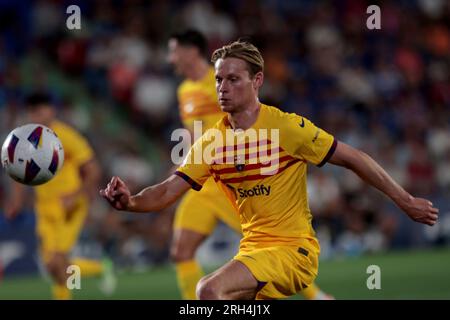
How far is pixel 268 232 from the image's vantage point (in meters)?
6.91

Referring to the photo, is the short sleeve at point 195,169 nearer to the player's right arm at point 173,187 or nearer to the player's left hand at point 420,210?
the player's right arm at point 173,187

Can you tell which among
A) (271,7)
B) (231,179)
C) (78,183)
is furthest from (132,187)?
(231,179)

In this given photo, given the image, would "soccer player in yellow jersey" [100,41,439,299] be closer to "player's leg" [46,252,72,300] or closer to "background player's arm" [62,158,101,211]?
"player's leg" [46,252,72,300]

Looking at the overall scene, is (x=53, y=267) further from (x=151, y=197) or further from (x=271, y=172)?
(x=271, y=172)

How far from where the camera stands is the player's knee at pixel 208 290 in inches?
249

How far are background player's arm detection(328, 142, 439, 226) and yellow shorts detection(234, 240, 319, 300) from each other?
0.66 metres

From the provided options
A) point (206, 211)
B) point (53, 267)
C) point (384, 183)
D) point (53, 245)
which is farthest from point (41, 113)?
point (384, 183)

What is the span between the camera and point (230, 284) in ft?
21.1

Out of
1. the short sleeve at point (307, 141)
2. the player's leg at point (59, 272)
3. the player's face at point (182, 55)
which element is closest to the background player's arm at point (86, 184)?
the player's leg at point (59, 272)

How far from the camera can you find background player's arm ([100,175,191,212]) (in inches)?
250

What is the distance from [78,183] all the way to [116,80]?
20.7 ft

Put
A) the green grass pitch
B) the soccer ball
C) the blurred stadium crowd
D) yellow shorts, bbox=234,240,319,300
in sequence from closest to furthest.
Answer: yellow shorts, bbox=234,240,319,300, the soccer ball, the green grass pitch, the blurred stadium crowd

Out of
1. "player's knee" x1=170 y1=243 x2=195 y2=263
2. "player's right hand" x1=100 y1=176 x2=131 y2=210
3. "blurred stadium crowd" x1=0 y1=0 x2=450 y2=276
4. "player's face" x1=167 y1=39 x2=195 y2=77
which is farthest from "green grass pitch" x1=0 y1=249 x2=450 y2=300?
"player's right hand" x1=100 y1=176 x2=131 y2=210
